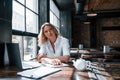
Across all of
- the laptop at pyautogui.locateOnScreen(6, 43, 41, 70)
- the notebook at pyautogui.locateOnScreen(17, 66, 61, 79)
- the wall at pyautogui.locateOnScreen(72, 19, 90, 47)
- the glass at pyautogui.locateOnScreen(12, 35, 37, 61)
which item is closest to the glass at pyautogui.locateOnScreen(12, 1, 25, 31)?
the glass at pyautogui.locateOnScreen(12, 35, 37, 61)

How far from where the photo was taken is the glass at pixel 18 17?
9.41 feet

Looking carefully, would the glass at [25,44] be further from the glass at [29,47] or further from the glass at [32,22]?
the glass at [32,22]

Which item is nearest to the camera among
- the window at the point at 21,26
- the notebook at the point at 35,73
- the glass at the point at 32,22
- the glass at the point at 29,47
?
the notebook at the point at 35,73

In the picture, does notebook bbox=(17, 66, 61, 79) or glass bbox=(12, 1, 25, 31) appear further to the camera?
glass bbox=(12, 1, 25, 31)

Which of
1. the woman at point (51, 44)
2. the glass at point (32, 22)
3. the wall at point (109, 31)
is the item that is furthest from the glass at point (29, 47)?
the wall at point (109, 31)

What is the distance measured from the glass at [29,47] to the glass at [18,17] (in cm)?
29

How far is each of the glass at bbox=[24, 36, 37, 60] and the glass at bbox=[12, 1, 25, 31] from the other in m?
0.29

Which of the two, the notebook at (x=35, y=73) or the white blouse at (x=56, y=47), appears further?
the white blouse at (x=56, y=47)

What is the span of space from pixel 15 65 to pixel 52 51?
0.88m

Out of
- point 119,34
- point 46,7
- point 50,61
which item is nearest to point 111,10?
point 119,34

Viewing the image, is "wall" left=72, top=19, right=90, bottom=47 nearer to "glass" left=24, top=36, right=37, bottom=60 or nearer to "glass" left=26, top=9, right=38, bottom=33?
"glass" left=26, top=9, right=38, bottom=33

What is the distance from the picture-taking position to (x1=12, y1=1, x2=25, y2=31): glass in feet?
9.41

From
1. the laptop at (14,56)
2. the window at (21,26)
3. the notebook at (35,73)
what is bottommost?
the notebook at (35,73)

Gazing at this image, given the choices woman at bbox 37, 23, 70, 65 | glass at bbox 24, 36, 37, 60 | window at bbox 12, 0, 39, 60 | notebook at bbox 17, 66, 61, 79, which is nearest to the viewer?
notebook at bbox 17, 66, 61, 79
